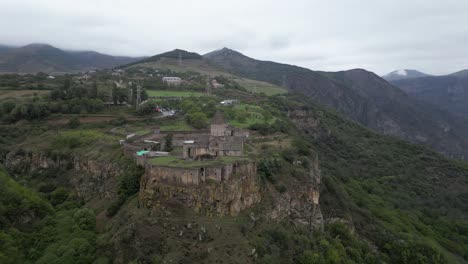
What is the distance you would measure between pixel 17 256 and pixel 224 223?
57.6ft

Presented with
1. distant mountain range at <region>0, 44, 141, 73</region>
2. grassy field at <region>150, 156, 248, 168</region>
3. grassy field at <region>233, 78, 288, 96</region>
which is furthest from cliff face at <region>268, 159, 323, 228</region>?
distant mountain range at <region>0, 44, 141, 73</region>

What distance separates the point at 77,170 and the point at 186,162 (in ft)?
65.7

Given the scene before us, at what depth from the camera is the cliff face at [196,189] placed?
31422 mm

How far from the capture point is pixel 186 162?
33250mm

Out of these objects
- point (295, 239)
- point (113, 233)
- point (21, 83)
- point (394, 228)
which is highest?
point (21, 83)

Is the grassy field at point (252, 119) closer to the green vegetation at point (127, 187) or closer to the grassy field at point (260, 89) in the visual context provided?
the green vegetation at point (127, 187)

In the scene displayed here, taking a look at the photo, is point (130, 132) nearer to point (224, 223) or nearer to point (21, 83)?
point (224, 223)

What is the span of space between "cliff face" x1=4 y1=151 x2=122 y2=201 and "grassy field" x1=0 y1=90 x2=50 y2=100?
977 inches

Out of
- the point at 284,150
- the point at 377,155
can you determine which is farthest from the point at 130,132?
the point at 377,155

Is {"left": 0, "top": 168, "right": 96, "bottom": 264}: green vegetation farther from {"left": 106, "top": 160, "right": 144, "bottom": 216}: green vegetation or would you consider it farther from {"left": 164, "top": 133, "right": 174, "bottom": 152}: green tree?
{"left": 164, "top": 133, "right": 174, "bottom": 152}: green tree

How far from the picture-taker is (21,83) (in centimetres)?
8356

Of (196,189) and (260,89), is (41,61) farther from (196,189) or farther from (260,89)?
(196,189)

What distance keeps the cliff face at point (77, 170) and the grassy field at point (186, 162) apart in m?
7.11

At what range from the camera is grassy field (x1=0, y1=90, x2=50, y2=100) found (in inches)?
2793
